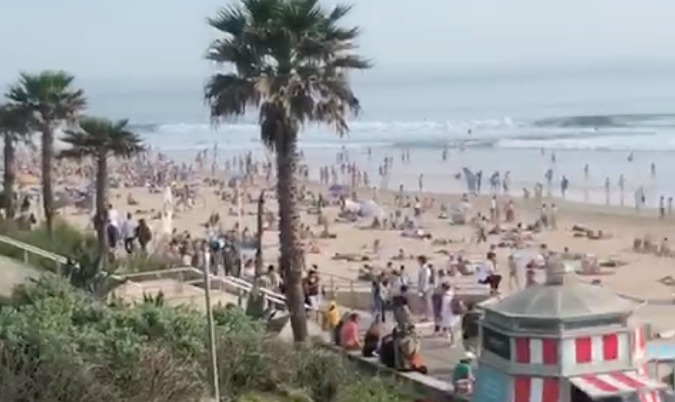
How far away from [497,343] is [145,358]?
3151mm

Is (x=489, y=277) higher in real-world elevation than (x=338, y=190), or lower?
lower

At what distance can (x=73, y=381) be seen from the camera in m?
9.65

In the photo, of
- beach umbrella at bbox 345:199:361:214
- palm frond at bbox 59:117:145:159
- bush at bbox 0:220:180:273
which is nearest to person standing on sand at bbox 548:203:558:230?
beach umbrella at bbox 345:199:361:214

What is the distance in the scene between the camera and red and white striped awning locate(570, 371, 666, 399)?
7840 mm

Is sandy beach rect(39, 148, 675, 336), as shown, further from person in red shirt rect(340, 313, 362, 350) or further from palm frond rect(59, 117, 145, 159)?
person in red shirt rect(340, 313, 362, 350)

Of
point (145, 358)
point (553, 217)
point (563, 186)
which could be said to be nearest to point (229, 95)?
point (145, 358)

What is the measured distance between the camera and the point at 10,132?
95.7 ft

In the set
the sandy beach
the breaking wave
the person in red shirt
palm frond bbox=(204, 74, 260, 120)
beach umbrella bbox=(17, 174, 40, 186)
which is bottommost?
the sandy beach

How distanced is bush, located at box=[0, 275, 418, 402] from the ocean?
26.6 ft

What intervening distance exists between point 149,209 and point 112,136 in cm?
2166

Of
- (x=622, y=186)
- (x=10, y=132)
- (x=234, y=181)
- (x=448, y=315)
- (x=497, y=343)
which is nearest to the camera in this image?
(x=497, y=343)

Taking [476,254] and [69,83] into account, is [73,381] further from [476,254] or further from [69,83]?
[476,254]

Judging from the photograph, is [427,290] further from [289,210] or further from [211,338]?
[211,338]

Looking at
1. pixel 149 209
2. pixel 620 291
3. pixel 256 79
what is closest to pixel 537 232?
pixel 620 291
